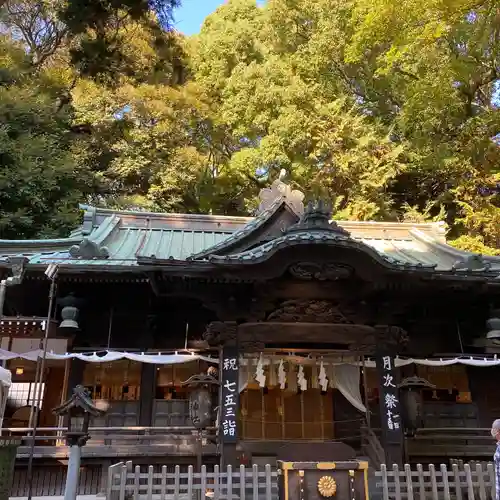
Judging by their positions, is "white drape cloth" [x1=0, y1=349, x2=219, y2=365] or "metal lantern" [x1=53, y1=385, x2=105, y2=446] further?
"white drape cloth" [x1=0, y1=349, x2=219, y2=365]

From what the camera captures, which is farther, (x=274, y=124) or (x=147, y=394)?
(x=274, y=124)

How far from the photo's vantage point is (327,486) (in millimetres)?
7098

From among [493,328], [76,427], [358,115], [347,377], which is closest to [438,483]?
[347,377]

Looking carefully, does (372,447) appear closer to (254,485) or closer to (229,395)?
(229,395)

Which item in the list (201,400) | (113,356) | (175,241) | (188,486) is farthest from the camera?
(175,241)

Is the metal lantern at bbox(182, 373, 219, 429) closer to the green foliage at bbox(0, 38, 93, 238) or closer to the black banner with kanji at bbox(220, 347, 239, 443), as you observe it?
the black banner with kanji at bbox(220, 347, 239, 443)

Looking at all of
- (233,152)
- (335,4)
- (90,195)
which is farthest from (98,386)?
(335,4)

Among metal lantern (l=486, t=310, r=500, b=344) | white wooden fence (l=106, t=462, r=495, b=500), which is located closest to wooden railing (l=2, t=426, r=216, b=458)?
white wooden fence (l=106, t=462, r=495, b=500)

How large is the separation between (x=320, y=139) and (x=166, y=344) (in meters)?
14.3

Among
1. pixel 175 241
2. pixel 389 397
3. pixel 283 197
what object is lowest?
pixel 389 397

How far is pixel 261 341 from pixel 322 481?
11.5ft

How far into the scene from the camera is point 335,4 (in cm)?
2492

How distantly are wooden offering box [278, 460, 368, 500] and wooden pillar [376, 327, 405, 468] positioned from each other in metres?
2.55

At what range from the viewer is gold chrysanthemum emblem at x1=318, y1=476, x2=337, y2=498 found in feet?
23.2
